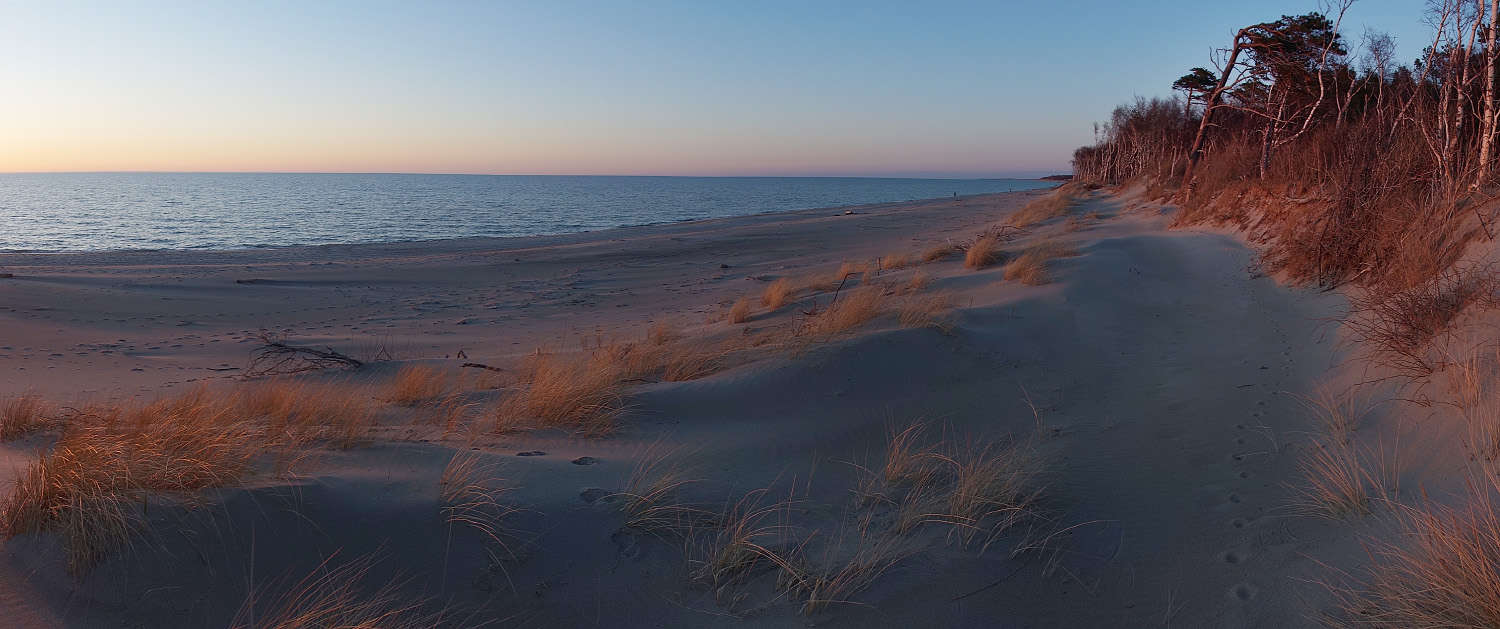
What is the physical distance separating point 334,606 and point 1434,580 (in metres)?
3.98

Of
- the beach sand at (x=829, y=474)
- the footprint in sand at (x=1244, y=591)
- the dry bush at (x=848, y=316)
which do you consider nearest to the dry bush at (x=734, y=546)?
the beach sand at (x=829, y=474)

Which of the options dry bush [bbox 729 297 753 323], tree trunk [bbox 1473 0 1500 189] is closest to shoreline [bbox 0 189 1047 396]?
dry bush [bbox 729 297 753 323]

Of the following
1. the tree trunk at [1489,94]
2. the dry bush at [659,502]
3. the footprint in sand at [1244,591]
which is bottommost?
the footprint in sand at [1244,591]

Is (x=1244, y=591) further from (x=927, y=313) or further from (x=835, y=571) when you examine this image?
(x=927, y=313)

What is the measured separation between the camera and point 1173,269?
12.3 m

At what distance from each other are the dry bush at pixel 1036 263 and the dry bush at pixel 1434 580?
7.78 metres

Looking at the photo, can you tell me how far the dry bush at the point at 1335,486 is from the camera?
3.53 m

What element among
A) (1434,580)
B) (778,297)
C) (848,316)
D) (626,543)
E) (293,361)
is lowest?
(293,361)

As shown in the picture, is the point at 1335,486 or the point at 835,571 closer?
the point at 835,571

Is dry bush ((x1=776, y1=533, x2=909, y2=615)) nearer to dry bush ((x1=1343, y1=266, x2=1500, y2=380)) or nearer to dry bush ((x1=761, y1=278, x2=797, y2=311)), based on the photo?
dry bush ((x1=1343, y1=266, x2=1500, y2=380))

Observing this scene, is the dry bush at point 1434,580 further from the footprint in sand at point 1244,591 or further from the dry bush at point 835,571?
the dry bush at point 835,571

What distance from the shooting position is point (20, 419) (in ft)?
15.0

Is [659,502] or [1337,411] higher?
[1337,411]

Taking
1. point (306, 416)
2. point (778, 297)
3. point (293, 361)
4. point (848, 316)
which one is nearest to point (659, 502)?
point (306, 416)
